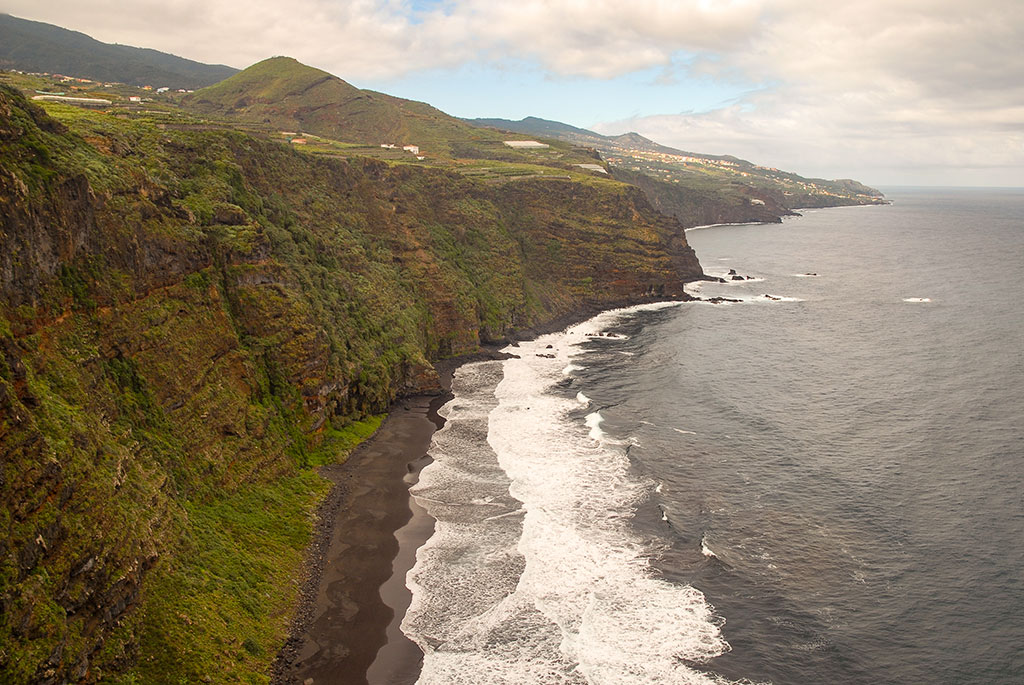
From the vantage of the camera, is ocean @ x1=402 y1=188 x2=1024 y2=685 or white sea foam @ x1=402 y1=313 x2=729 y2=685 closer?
white sea foam @ x1=402 y1=313 x2=729 y2=685

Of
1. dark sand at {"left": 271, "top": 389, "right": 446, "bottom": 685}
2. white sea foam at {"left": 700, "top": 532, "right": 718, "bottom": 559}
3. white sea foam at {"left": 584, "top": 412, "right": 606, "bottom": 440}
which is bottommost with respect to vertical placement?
dark sand at {"left": 271, "top": 389, "right": 446, "bottom": 685}

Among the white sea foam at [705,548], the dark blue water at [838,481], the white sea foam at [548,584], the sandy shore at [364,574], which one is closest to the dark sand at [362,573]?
the sandy shore at [364,574]

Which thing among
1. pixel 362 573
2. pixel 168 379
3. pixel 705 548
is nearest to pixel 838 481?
pixel 705 548

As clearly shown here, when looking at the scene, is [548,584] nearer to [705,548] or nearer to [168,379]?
[705,548]

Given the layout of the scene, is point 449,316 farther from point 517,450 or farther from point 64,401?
point 64,401

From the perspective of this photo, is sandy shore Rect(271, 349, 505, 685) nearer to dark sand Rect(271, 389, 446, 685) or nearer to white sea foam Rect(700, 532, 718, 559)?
dark sand Rect(271, 389, 446, 685)

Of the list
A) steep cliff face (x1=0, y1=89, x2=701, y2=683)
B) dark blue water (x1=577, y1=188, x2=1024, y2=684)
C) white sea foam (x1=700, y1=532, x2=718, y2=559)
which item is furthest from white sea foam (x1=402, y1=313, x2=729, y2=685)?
steep cliff face (x1=0, y1=89, x2=701, y2=683)

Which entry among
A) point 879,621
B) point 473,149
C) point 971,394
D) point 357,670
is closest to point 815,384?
point 971,394
